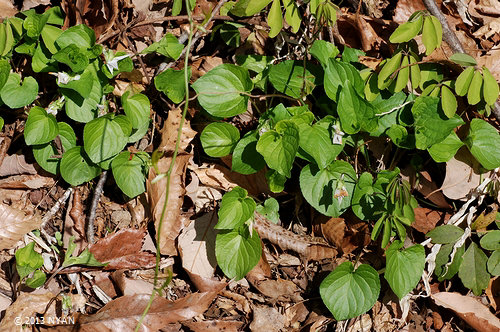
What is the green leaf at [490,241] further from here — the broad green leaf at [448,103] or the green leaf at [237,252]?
the green leaf at [237,252]

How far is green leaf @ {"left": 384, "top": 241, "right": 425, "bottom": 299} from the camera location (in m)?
2.38

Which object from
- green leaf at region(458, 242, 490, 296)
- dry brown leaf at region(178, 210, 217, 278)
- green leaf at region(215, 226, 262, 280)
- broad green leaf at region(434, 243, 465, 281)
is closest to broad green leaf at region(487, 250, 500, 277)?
green leaf at region(458, 242, 490, 296)

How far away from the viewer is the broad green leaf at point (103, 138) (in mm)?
2492

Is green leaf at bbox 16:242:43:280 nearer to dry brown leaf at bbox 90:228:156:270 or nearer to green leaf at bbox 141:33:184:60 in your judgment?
dry brown leaf at bbox 90:228:156:270

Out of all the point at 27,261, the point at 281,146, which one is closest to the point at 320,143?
the point at 281,146

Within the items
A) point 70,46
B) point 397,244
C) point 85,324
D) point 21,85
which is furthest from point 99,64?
point 397,244

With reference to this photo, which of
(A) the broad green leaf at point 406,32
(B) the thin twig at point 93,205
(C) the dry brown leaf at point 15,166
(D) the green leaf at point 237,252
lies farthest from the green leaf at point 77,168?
(A) the broad green leaf at point 406,32

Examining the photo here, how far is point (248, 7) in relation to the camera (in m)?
2.28

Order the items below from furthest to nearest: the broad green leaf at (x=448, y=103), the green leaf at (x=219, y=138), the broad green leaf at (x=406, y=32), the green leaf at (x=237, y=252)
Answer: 1. the green leaf at (x=219, y=138)
2. the green leaf at (x=237, y=252)
3. the broad green leaf at (x=448, y=103)
4. the broad green leaf at (x=406, y=32)

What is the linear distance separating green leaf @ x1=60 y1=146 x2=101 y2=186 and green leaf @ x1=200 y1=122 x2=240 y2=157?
569 mm

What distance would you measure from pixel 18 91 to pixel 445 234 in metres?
2.26

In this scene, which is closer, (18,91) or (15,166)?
(18,91)

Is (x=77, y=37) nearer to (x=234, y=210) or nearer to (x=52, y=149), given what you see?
(x=52, y=149)

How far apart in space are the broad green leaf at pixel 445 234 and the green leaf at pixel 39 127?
1.96 m
